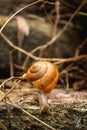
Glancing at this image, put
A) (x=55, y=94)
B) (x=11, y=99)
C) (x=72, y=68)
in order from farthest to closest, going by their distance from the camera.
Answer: (x=72, y=68) < (x=55, y=94) < (x=11, y=99)

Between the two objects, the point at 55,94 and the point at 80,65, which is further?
the point at 80,65

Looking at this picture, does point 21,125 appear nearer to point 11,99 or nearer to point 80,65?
point 11,99

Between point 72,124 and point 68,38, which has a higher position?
point 68,38

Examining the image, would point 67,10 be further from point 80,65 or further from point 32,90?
point 32,90

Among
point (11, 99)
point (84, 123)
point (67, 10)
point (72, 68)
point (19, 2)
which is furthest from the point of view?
point (19, 2)

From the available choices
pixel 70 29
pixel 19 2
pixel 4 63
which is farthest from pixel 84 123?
pixel 19 2

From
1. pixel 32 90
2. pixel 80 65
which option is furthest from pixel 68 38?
pixel 32 90

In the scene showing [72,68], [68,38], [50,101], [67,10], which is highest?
[67,10]
